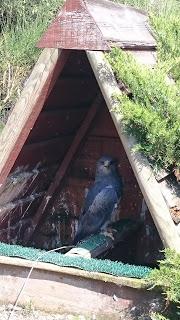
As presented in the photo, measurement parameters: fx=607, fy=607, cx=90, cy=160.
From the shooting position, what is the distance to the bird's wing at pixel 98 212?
489 centimetres

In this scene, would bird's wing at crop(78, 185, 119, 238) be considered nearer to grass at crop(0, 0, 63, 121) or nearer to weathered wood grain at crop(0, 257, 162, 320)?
weathered wood grain at crop(0, 257, 162, 320)

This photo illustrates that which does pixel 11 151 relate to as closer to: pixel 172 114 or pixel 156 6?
pixel 172 114

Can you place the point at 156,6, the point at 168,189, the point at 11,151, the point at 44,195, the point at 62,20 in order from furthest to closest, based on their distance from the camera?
1. the point at 156,6
2. the point at 44,195
3. the point at 11,151
4. the point at 62,20
5. the point at 168,189

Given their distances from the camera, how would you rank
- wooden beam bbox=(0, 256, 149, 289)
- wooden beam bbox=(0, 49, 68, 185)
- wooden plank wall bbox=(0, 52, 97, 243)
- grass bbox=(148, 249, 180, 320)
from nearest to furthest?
grass bbox=(148, 249, 180, 320) < wooden beam bbox=(0, 256, 149, 289) < wooden beam bbox=(0, 49, 68, 185) < wooden plank wall bbox=(0, 52, 97, 243)

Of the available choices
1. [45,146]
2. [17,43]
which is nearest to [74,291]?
[45,146]

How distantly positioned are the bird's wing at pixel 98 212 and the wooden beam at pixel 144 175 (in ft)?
4.62

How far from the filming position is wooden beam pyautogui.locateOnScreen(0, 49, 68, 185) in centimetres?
387

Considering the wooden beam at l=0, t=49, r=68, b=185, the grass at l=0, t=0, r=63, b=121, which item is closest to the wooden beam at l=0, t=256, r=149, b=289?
the wooden beam at l=0, t=49, r=68, b=185

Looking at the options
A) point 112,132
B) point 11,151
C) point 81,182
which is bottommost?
point 81,182

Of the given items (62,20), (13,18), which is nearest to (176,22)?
(62,20)

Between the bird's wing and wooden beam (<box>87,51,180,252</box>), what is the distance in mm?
1409

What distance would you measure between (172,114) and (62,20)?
92 centimetres

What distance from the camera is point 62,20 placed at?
12.3 ft

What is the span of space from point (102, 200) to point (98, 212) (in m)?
0.10
